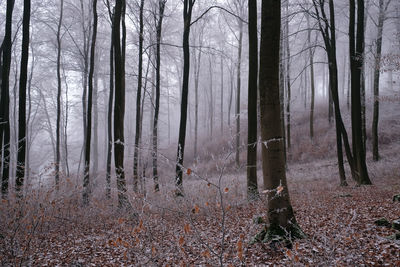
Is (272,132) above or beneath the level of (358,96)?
beneath

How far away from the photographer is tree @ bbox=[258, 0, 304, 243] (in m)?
4.23

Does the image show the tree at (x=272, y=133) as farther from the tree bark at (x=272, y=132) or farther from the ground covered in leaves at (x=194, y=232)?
the ground covered in leaves at (x=194, y=232)

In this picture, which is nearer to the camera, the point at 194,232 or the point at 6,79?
the point at 194,232

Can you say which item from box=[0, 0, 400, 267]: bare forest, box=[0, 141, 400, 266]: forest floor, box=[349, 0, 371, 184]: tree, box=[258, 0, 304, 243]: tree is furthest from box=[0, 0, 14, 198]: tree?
box=[349, 0, 371, 184]: tree

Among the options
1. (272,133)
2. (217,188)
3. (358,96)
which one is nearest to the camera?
(272,133)

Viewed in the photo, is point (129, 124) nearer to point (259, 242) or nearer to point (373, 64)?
point (373, 64)

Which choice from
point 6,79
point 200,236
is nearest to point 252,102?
point 200,236

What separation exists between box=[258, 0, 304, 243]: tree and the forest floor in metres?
0.36

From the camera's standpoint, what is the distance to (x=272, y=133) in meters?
4.27

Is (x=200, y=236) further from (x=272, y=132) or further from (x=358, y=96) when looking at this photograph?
(x=358, y=96)

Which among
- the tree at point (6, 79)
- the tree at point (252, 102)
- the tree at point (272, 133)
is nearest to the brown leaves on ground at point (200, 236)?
the tree at point (272, 133)

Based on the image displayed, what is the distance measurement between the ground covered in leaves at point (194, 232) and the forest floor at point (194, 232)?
0.02 metres

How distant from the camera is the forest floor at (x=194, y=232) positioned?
3.22 meters

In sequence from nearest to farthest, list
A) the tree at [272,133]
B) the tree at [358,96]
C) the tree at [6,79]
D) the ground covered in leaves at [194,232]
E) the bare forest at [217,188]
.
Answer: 1. the ground covered in leaves at [194,232]
2. the bare forest at [217,188]
3. the tree at [272,133]
4. the tree at [6,79]
5. the tree at [358,96]
